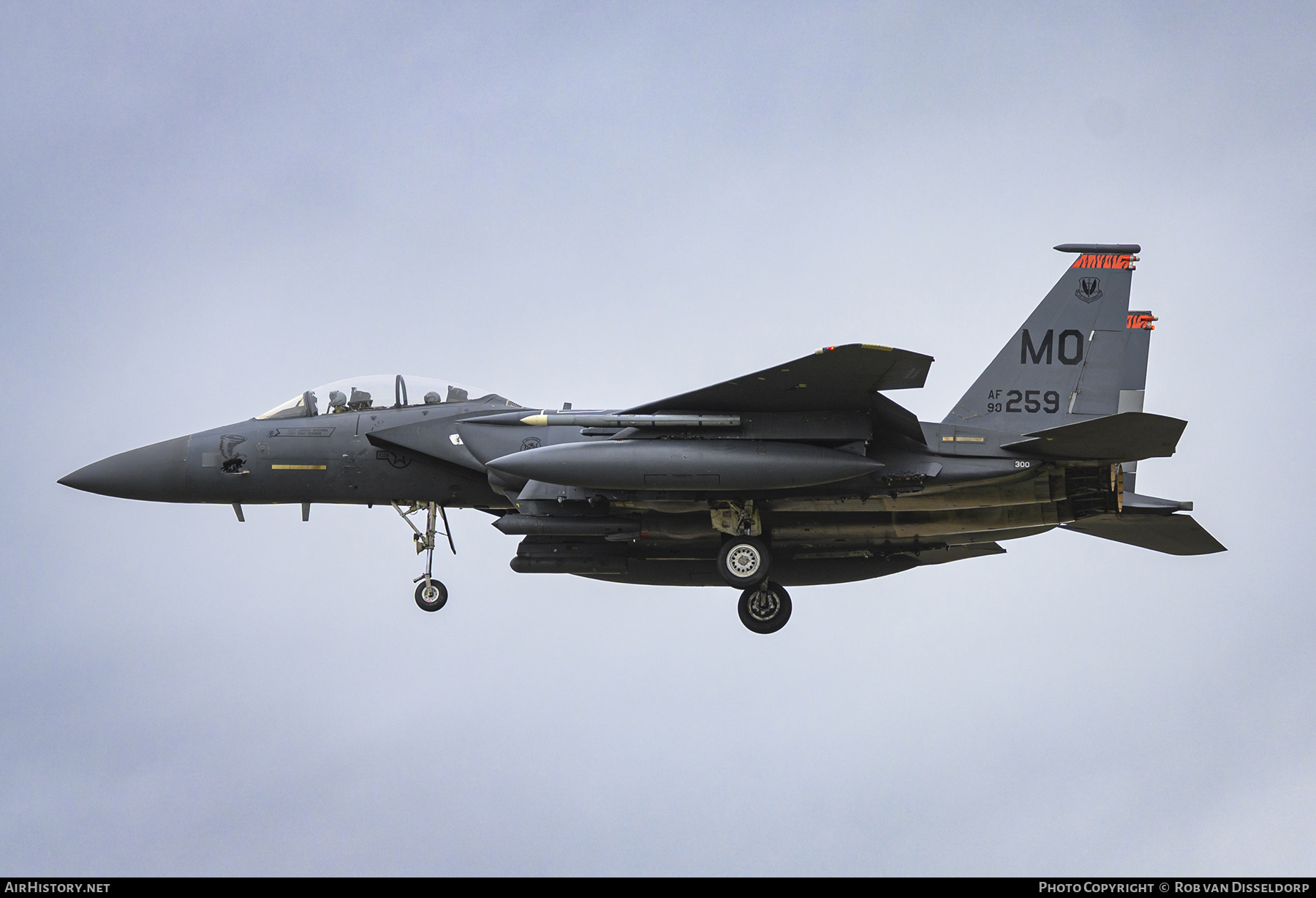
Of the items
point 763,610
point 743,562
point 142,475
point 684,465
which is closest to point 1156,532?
point 763,610

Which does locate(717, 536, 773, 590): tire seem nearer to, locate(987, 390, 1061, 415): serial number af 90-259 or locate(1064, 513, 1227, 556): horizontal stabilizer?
→ locate(987, 390, 1061, 415): serial number af 90-259

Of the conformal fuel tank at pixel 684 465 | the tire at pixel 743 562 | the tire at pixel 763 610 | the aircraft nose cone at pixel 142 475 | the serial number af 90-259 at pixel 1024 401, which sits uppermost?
the serial number af 90-259 at pixel 1024 401

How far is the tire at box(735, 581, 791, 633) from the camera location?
1584cm

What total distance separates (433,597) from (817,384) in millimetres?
5793

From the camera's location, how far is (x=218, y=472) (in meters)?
15.8

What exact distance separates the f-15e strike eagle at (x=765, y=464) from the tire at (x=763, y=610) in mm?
27

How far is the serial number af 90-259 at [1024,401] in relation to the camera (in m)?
14.8

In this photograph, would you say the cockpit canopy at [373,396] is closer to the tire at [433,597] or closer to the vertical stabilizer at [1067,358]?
the tire at [433,597]

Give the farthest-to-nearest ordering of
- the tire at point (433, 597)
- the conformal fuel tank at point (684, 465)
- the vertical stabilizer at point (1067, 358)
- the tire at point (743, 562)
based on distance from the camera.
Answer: the tire at point (433, 597)
the vertical stabilizer at point (1067, 358)
the tire at point (743, 562)
the conformal fuel tank at point (684, 465)

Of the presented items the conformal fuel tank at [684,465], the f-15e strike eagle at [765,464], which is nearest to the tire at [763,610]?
the f-15e strike eagle at [765,464]

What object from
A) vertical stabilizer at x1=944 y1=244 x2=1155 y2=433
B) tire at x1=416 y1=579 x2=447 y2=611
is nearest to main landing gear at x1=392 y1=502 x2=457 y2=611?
tire at x1=416 y1=579 x2=447 y2=611

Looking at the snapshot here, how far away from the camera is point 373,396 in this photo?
15891 millimetres

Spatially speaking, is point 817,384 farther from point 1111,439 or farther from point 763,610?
point 763,610

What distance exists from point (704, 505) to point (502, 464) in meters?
2.64
